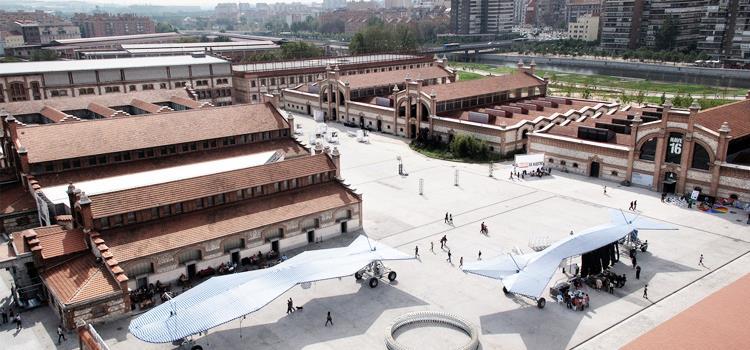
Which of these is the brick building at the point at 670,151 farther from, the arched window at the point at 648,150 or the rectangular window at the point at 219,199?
the rectangular window at the point at 219,199

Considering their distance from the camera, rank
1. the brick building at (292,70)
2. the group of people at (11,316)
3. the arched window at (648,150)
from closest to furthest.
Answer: the group of people at (11,316) < the arched window at (648,150) < the brick building at (292,70)

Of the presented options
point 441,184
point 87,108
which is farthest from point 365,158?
point 87,108

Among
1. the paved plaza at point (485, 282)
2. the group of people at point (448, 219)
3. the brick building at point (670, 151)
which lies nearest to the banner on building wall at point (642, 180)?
the brick building at point (670, 151)

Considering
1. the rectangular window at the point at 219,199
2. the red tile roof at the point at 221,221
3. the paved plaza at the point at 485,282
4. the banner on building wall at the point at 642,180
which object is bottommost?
the paved plaza at the point at 485,282

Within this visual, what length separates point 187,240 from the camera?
40.7m

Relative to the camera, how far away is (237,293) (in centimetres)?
3409

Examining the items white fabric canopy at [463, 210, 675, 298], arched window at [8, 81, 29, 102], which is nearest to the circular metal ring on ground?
white fabric canopy at [463, 210, 675, 298]

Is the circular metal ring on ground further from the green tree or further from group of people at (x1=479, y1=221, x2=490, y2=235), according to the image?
the green tree

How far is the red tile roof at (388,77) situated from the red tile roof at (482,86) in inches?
664

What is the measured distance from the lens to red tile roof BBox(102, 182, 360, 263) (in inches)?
1547

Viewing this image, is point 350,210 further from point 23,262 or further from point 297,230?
point 23,262

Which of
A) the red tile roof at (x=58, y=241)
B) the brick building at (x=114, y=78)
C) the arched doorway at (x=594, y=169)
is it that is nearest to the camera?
the red tile roof at (x=58, y=241)

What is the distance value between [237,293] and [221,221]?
10.4 meters

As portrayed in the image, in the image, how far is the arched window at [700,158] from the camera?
57.3m
